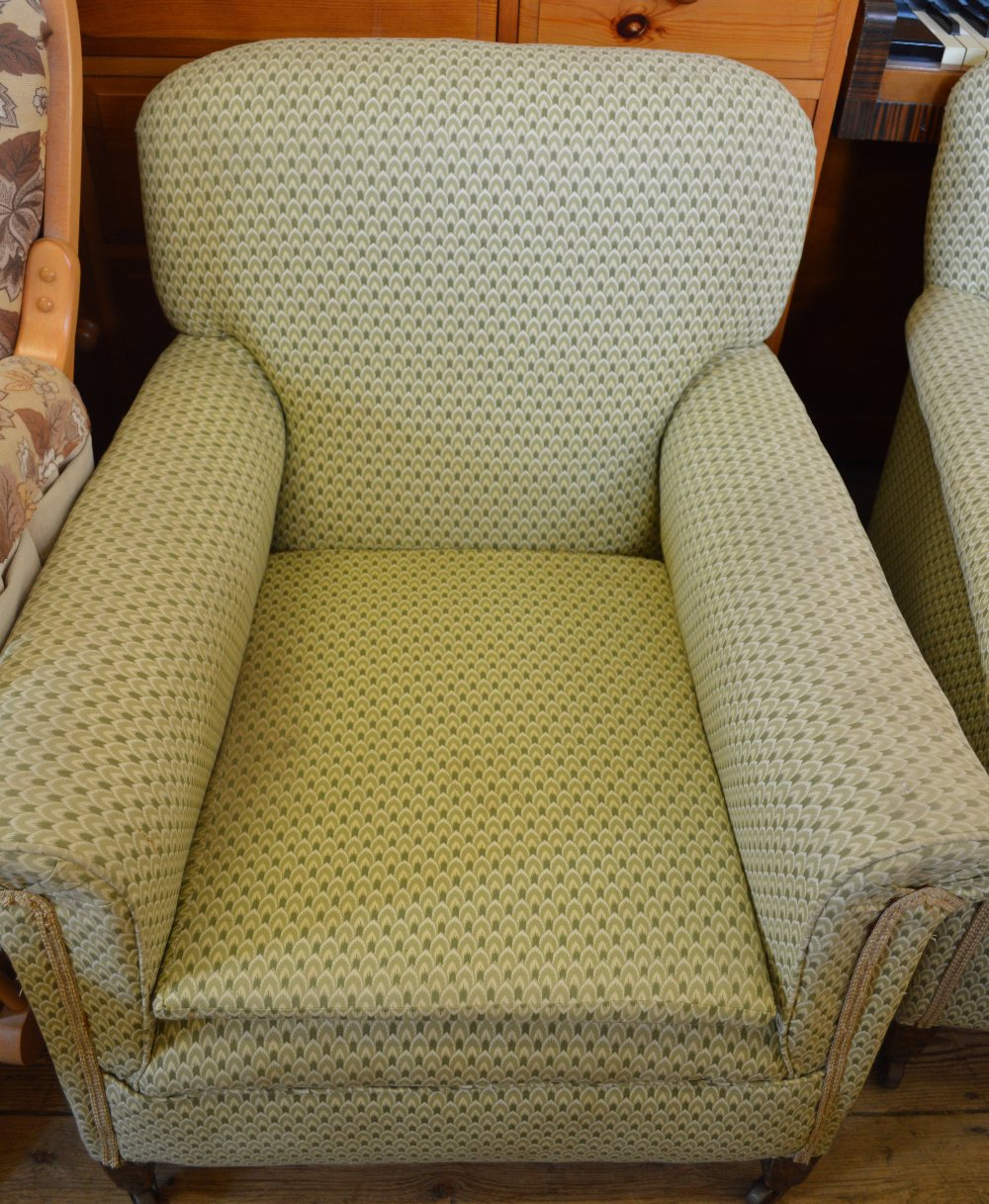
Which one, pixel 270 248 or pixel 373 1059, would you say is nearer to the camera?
pixel 373 1059

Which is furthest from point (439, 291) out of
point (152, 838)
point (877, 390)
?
point (877, 390)

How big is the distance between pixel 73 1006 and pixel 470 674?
436mm

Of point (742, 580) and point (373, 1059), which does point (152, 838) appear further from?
point (742, 580)

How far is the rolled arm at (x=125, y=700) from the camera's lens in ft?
2.39

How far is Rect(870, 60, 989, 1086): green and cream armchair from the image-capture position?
0.99 meters

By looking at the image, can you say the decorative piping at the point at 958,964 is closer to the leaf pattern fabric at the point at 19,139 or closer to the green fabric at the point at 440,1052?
the green fabric at the point at 440,1052

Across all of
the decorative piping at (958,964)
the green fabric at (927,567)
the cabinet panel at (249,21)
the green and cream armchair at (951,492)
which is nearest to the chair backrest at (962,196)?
the green and cream armchair at (951,492)

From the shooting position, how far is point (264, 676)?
40.3 inches

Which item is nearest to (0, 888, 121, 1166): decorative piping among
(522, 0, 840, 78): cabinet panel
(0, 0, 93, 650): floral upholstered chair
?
(0, 0, 93, 650): floral upholstered chair

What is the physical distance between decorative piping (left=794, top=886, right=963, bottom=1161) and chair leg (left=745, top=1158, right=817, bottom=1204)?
3 centimetres

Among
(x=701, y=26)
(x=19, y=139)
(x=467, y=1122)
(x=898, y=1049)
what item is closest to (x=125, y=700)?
(x=467, y=1122)

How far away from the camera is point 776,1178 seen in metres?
0.99

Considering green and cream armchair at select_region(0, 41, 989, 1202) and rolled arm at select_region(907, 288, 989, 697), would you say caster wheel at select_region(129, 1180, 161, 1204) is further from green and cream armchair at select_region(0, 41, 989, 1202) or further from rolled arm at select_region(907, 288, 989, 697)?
rolled arm at select_region(907, 288, 989, 697)

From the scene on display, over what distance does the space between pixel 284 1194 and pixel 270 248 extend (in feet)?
3.12
